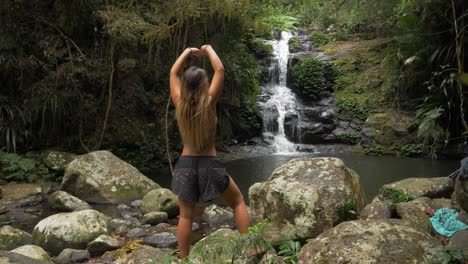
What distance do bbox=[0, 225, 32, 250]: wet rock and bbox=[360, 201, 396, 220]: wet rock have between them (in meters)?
4.02

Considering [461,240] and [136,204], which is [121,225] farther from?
[461,240]

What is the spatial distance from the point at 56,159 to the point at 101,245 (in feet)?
14.6

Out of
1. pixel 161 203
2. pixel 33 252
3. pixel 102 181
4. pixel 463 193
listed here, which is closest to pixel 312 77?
pixel 102 181

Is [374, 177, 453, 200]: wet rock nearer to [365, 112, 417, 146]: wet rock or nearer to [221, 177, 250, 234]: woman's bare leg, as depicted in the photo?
[221, 177, 250, 234]: woman's bare leg

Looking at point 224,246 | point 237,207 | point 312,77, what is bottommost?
point 237,207

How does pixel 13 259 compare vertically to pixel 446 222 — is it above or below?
below

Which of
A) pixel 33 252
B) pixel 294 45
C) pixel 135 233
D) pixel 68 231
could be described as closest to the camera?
pixel 33 252

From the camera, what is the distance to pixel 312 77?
1590cm

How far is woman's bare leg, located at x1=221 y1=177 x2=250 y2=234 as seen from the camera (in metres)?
3.16

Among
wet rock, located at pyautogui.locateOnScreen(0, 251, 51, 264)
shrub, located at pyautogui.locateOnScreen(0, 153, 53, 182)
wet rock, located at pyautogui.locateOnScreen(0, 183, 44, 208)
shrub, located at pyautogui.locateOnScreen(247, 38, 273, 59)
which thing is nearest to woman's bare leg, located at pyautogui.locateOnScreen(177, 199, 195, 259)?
wet rock, located at pyautogui.locateOnScreen(0, 251, 51, 264)

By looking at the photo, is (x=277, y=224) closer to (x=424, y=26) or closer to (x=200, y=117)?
(x=200, y=117)

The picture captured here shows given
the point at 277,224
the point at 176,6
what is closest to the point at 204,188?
the point at 277,224

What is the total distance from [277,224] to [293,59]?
13215mm

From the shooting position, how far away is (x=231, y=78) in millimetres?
12539
